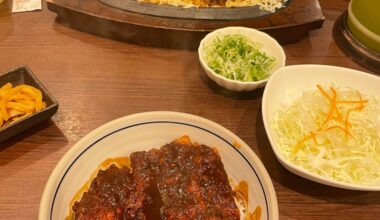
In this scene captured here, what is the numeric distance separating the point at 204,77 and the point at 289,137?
66 centimetres

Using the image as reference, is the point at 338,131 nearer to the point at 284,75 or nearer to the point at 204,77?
the point at 284,75

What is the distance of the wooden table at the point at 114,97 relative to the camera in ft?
5.63

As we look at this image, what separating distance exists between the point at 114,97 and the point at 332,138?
1146 mm

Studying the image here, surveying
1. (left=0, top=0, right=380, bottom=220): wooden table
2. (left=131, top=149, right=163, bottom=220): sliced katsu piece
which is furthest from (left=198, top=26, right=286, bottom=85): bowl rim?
(left=131, top=149, right=163, bottom=220): sliced katsu piece

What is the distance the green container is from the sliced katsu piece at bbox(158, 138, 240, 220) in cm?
132

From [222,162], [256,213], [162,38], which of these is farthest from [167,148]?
[162,38]

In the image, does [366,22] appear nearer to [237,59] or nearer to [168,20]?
[237,59]

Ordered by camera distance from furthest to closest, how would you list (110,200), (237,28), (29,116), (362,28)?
(362,28), (237,28), (29,116), (110,200)

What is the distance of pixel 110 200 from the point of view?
1525 mm

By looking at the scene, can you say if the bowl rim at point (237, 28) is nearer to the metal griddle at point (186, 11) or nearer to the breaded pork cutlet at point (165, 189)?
the metal griddle at point (186, 11)

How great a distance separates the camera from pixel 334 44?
2479 mm

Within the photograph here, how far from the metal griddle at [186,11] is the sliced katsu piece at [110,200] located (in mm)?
1100

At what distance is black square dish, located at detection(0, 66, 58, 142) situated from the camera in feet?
5.56

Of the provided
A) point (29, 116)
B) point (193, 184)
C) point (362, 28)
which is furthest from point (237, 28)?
point (29, 116)
